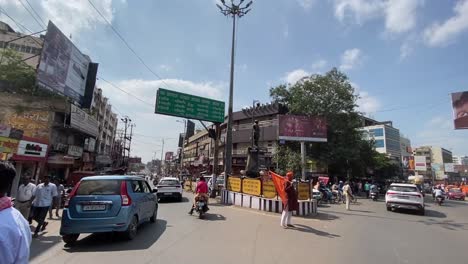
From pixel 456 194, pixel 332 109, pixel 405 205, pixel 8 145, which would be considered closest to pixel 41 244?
pixel 8 145

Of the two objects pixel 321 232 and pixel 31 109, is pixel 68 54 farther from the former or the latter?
pixel 321 232

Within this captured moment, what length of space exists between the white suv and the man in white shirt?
16.9 m

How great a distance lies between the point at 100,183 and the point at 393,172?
5927cm

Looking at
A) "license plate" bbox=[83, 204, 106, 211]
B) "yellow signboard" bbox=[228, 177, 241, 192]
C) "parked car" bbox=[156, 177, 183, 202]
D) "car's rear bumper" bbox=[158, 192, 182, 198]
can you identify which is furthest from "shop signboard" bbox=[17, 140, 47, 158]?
"license plate" bbox=[83, 204, 106, 211]

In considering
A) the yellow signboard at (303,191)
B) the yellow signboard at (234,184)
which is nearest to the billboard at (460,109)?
the yellow signboard at (303,191)

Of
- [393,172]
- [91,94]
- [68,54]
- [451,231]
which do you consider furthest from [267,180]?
[393,172]

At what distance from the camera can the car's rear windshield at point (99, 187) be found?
24.3ft

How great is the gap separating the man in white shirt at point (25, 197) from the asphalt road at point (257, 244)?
0.99 m

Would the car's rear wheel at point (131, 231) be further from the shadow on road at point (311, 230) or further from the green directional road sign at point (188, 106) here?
the green directional road sign at point (188, 106)

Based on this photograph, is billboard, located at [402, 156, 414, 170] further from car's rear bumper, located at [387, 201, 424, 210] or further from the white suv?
car's rear bumper, located at [387, 201, 424, 210]

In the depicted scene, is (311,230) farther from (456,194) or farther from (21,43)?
(21,43)

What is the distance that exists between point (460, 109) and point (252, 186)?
18.8 m

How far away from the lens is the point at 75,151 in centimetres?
3209

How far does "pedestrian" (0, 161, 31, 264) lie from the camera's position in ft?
6.18
